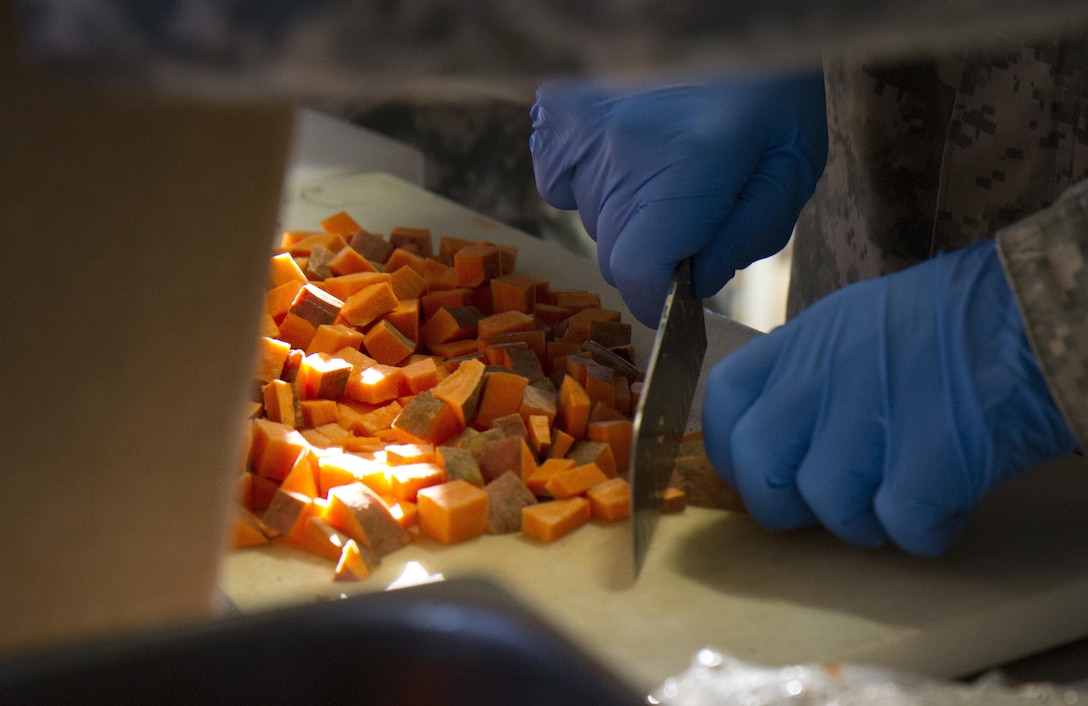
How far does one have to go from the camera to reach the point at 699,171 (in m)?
1.57

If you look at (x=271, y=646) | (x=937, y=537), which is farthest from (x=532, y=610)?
(x=937, y=537)

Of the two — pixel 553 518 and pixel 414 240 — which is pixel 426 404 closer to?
pixel 553 518

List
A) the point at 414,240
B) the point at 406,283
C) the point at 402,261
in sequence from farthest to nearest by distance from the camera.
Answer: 1. the point at 414,240
2. the point at 402,261
3. the point at 406,283

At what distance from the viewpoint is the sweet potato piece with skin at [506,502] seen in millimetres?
1268

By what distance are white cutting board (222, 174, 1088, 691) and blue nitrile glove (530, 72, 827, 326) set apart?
1.56ft

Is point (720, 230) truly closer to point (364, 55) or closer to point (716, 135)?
point (716, 135)

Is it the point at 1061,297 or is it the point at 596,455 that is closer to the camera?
the point at 1061,297

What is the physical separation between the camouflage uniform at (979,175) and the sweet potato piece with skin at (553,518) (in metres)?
0.54

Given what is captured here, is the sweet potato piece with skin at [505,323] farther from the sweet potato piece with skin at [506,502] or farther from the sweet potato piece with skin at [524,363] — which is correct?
the sweet potato piece with skin at [506,502]

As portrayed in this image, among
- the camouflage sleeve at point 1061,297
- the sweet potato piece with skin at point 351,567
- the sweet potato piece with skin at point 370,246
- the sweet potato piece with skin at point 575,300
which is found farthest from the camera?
the sweet potato piece with skin at point 370,246

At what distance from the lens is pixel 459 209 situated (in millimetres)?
2328

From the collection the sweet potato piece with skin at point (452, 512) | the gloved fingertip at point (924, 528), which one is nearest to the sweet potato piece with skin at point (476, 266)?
the sweet potato piece with skin at point (452, 512)

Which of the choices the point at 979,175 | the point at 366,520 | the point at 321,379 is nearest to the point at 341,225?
the point at 321,379

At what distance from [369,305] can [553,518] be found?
593 mm
